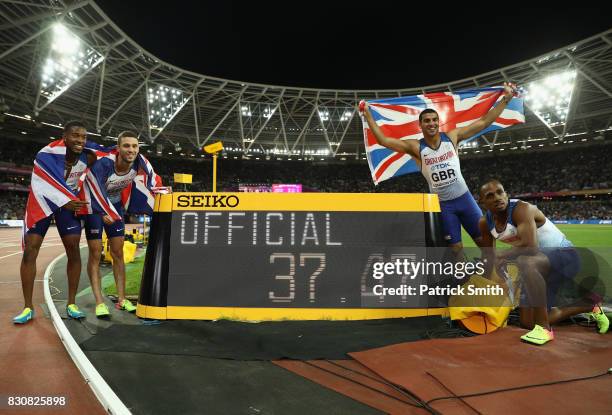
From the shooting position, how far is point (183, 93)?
99.1ft

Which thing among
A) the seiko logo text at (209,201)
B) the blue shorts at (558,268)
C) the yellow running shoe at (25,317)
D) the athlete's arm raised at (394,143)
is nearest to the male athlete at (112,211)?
the yellow running shoe at (25,317)

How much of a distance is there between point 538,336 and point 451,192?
1.63 meters

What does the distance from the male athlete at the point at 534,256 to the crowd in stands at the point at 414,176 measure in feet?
129

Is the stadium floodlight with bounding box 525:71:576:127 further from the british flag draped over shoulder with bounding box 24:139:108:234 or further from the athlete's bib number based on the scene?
the british flag draped over shoulder with bounding box 24:139:108:234

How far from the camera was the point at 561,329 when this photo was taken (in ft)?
9.93

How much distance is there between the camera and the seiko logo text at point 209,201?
3.35 m

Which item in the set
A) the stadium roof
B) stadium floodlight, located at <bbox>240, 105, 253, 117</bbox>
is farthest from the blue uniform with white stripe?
stadium floodlight, located at <bbox>240, 105, 253, 117</bbox>

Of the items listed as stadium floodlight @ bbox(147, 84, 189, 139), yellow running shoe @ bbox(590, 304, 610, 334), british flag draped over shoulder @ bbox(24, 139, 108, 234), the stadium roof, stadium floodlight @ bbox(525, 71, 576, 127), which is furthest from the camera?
stadium floodlight @ bbox(147, 84, 189, 139)

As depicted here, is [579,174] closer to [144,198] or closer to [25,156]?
[144,198]

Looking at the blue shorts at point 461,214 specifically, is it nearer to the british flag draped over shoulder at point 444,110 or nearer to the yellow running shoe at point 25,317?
the british flag draped over shoulder at point 444,110

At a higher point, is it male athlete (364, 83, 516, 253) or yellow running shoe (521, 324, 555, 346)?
male athlete (364, 83, 516, 253)

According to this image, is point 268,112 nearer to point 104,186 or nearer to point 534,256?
point 104,186

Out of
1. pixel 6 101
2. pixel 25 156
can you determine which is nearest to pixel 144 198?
pixel 6 101

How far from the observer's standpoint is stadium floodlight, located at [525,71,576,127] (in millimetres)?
27656
